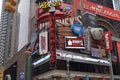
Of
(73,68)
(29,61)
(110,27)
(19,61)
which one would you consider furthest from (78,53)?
(110,27)

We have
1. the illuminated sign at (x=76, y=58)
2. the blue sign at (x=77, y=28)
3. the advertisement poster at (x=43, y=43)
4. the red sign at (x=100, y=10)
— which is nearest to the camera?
the illuminated sign at (x=76, y=58)

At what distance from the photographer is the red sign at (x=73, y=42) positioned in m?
33.6

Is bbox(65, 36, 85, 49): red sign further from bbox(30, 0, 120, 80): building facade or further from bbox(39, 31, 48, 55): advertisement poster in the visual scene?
bbox(39, 31, 48, 55): advertisement poster

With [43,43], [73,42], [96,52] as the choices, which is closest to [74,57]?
[73,42]

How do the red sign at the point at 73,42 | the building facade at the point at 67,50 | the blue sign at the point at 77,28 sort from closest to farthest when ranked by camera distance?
the building facade at the point at 67,50
the red sign at the point at 73,42
the blue sign at the point at 77,28

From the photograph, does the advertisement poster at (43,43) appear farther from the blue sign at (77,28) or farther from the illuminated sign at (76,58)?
the blue sign at (77,28)

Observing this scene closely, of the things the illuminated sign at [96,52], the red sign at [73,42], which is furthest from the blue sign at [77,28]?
the illuminated sign at [96,52]

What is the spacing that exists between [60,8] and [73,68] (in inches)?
485

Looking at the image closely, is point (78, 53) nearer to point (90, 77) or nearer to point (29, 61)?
point (90, 77)

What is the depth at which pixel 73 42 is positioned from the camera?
34031 millimetres

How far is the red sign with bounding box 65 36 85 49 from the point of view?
1324 inches

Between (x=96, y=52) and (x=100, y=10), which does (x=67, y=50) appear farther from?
(x=100, y=10)

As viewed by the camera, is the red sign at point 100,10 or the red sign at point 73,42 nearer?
the red sign at point 73,42

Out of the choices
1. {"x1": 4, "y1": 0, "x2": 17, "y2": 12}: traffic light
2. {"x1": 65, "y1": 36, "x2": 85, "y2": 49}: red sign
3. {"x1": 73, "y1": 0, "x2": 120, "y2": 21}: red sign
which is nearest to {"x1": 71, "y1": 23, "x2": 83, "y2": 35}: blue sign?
{"x1": 65, "y1": 36, "x2": 85, "y2": 49}: red sign
